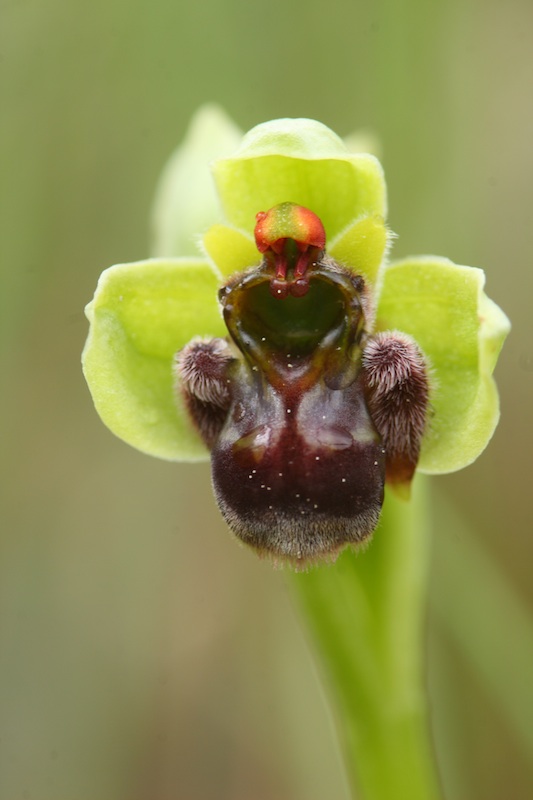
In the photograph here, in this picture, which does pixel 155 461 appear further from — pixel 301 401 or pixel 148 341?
pixel 301 401

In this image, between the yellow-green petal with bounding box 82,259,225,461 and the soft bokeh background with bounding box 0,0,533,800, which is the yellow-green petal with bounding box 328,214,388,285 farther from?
the soft bokeh background with bounding box 0,0,533,800

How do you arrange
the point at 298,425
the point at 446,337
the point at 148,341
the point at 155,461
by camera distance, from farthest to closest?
the point at 155,461 → the point at 148,341 → the point at 446,337 → the point at 298,425

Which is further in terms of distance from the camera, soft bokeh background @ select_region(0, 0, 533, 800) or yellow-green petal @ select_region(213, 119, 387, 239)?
soft bokeh background @ select_region(0, 0, 533, 800)

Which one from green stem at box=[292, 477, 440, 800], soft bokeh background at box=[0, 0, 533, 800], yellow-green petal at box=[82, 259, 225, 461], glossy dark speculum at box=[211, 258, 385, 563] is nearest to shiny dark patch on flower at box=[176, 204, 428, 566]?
glossy dark speculum at box=[211, 258, 385, 563]

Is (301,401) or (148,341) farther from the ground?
(148,341)

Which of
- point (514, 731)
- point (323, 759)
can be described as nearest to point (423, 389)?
point (514, 731)

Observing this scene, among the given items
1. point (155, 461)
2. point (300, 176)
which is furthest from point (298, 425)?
point (155, 461)

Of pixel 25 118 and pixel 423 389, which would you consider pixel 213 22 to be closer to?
pixel 25 118
